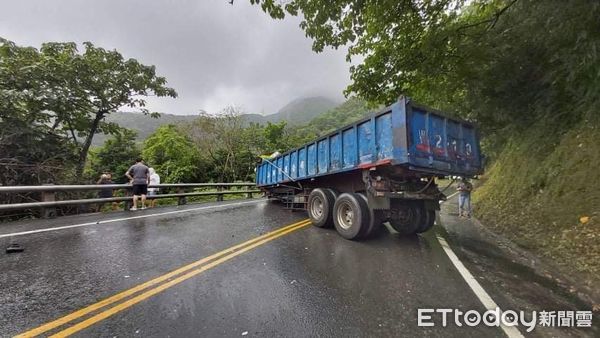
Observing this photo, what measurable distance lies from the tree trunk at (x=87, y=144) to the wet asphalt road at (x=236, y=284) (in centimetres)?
723

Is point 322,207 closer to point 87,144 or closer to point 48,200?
point 48,200

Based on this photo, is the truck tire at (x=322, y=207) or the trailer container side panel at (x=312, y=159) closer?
the truck tire at (x=322, y=207)

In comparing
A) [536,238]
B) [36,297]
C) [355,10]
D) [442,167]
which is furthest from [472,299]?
[355,10]

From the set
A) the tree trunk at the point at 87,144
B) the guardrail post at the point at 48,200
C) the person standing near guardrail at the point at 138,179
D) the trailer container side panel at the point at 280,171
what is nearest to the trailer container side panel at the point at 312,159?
the trailer container side panel at the point at 280,171

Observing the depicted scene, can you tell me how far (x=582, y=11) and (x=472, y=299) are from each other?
5040 millimetres

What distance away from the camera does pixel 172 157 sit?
24.8m

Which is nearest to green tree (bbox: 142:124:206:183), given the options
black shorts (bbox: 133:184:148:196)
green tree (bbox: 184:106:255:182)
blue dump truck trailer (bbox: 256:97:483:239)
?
green tree (bbox: 184:106:255:182)

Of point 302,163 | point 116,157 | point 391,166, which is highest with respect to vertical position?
point 116,157

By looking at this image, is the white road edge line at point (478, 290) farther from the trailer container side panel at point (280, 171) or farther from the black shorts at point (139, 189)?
the black shorts at point (139, 189)

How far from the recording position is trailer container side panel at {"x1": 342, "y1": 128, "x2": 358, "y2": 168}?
6.63 meters

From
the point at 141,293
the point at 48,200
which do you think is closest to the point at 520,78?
the point at 141,293

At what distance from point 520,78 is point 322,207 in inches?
261

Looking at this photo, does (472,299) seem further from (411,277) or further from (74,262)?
(74,262)

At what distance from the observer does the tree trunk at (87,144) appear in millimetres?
12612
